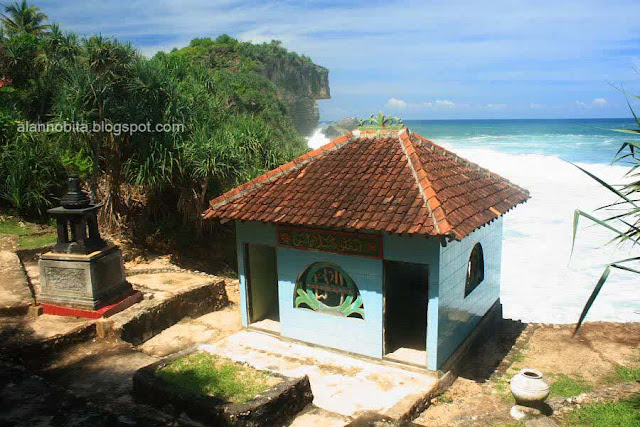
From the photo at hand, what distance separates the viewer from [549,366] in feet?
30.9

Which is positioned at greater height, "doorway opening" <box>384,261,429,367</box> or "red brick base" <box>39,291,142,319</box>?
"red brick base" <box>39,291,142,319</box>

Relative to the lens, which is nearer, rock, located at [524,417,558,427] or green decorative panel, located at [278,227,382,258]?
rock, located at [524,417,558,427]

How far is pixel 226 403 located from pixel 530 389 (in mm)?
4162

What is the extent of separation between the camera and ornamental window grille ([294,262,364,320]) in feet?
26.7

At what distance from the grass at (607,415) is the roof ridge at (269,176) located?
565cm

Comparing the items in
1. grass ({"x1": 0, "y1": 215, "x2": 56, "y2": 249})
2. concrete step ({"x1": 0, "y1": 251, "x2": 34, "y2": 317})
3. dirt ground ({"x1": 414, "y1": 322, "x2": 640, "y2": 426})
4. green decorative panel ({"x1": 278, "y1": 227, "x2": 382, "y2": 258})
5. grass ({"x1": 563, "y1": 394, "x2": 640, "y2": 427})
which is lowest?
dirt ground ({"x1": 414, "y1": 322, "x2": 640, "y2": 426})

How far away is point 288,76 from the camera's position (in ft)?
179

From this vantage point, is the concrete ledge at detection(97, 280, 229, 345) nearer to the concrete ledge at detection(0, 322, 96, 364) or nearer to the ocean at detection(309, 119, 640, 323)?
the concrete ledge at detection(0, 322, 96, 364)

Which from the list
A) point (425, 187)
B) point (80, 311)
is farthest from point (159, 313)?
point (425, 187)

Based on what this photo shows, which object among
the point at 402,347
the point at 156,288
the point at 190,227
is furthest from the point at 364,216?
the point at 190,227

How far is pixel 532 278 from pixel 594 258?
11.7 feet

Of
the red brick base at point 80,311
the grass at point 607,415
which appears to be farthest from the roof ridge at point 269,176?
the grass at point 607,415

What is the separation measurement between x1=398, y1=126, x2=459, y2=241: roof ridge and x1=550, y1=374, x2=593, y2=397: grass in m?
3.68

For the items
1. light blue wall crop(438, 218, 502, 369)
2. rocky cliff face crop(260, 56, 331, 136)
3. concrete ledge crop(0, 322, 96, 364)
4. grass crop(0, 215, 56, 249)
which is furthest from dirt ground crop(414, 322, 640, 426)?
rocky cliff face crop(260, 56, 331, 136)
